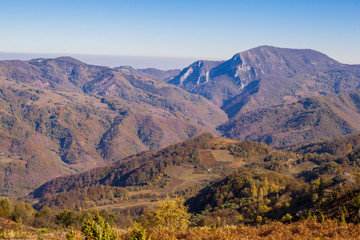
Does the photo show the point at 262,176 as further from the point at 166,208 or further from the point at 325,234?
the point at 325,234

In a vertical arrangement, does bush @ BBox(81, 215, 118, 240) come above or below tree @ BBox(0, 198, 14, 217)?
above

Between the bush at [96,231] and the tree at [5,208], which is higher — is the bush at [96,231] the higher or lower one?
the higher one

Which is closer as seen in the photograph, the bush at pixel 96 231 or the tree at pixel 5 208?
the bush at pixel 96 231

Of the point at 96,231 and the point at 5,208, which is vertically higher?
the point at 96,231

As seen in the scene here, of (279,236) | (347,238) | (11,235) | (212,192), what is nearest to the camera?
(347,238)

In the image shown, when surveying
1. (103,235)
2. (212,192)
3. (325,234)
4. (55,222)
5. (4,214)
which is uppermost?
(103,235)

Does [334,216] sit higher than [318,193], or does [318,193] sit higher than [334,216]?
[334,216]

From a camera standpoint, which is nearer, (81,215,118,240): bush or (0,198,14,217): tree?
(81,215,118,240): bush

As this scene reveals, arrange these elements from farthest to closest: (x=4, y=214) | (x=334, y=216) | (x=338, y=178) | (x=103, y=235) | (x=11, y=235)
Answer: (x=338, y=178) < (x=4, y=214) < (x=334, y=216) < (x=11, y=235) < (x=103, y=235)

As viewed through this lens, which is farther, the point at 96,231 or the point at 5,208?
the point at 5,208

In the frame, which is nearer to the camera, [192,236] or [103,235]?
[103,235]

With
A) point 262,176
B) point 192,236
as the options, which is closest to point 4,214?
point 192,236
